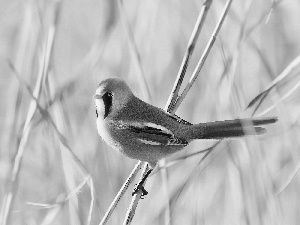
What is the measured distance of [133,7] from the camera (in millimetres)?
1482

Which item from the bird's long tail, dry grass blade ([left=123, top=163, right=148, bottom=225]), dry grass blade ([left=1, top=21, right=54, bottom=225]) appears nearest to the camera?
the bird's long tail

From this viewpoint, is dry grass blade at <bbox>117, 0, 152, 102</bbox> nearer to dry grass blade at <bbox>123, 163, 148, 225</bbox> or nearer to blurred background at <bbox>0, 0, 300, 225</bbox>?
blurred background at <bbox>0, 0, 300, 225</bbox>

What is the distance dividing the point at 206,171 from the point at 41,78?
1.96 feet

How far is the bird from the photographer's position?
81cm

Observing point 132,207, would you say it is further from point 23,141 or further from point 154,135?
point 23,141

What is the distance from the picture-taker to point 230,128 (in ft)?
2.59

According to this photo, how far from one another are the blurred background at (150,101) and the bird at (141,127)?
4.2 inches

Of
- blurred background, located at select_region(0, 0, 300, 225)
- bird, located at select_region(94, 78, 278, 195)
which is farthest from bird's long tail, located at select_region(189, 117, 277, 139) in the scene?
blurred background, located at select_region(0, 0, 300, 225)

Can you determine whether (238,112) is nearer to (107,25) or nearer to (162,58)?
(107,25)

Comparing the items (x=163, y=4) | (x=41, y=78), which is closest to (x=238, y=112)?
(x=41, y=78)

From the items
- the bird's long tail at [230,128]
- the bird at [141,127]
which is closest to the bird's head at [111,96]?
the bird at [141,127]

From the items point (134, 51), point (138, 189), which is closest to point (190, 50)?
point (134, 51)

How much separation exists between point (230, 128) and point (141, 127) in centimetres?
14

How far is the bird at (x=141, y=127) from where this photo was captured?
81 centimetres
